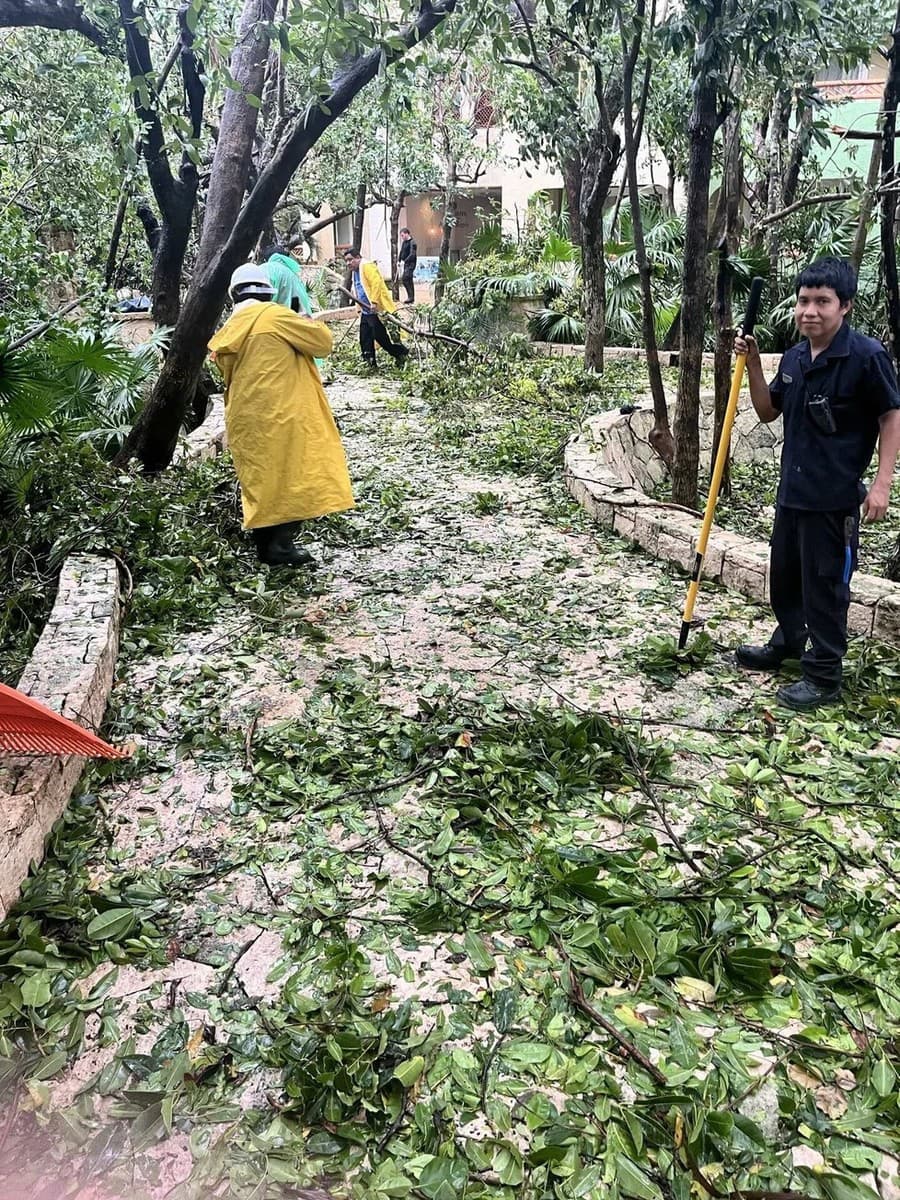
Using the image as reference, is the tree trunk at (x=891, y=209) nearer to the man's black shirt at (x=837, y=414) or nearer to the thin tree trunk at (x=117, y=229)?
the man's black shirt at (x=837, y=414)

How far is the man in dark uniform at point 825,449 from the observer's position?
3.09 m

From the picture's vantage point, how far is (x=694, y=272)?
514 cm

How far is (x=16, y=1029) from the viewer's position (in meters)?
1.97

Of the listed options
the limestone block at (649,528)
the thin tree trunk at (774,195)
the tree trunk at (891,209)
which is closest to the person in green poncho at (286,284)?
the limestone block at (649,528)

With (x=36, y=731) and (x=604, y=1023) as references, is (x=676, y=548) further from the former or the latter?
(x=36, y=731)

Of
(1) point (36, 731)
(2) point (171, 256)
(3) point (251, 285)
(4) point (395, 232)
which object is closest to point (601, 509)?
(3) point (251, 285)

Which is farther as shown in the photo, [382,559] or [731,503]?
[731,503]

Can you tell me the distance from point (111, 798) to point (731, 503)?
535 cm

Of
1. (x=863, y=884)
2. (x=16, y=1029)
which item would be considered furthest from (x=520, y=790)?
(x=16, y=1029)

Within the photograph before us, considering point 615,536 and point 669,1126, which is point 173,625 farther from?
point 669,1126

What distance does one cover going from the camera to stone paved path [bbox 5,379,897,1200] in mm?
1935

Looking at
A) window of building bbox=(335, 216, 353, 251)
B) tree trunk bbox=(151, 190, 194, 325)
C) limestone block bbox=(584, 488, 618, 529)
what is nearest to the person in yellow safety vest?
tree trunk bbox=(151, 190, 194, 325)

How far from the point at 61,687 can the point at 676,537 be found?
3435 millimetres

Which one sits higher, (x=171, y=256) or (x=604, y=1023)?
(x=171, y=256)
